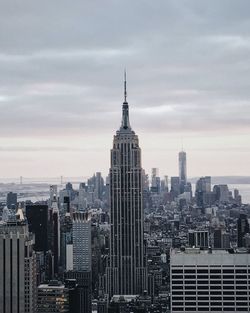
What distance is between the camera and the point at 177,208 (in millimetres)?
34469

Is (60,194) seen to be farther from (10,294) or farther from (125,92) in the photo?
(10,294)

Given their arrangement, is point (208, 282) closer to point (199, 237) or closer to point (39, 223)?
point (199, 237)

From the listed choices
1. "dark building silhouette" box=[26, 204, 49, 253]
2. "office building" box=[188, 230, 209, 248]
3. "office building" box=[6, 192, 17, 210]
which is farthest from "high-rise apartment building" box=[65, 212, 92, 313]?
"office building" box=[6, 192, 17, 210]

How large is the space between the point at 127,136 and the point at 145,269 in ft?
21.6

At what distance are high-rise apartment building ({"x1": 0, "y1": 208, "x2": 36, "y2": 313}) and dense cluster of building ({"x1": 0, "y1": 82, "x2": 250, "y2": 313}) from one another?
2cm

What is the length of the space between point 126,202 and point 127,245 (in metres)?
2.07

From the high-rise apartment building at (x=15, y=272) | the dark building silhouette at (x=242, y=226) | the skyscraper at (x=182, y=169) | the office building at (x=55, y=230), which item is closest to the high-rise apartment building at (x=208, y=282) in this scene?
the high-rise apartment building at (x=15, y=272)

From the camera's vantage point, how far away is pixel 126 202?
36.9 metres

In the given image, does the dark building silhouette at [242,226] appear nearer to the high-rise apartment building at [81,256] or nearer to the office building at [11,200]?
the high-rise apartment building at [81,256]

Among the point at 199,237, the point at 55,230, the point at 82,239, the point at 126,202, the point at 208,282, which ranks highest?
the point at 126,202

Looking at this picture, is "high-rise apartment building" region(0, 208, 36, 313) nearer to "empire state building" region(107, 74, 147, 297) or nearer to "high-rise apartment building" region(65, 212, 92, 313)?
"high-rise apartment building" region(65, 212, 92, 313)

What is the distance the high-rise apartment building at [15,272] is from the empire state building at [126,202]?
1664 cm

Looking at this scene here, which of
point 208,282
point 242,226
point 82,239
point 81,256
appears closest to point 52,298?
point 208,282

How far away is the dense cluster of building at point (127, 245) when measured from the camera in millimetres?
14367
